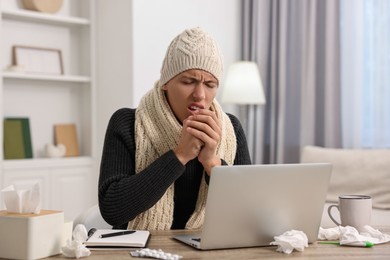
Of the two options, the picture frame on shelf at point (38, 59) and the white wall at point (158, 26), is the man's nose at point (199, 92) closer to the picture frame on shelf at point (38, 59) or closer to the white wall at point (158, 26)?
the white wall at point (158, 26)

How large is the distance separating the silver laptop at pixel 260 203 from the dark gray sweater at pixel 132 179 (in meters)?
0.27

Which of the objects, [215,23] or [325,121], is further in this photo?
[215,23]

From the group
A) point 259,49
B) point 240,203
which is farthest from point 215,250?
point 259,49

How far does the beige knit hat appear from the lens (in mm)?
1883

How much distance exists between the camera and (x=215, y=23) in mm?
4688

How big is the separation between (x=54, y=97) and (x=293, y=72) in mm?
1655

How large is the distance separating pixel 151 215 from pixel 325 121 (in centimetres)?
263

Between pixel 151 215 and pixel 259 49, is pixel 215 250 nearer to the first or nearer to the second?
pixel 151 215

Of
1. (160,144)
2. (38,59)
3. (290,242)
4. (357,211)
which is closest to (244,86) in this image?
(38,59)

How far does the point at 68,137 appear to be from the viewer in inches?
175

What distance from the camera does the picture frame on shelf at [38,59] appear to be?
4160 millimetres

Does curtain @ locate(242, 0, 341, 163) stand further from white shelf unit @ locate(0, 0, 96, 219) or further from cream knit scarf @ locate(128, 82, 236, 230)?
cream knit scarf @ locate(128, 82, 236, 230)

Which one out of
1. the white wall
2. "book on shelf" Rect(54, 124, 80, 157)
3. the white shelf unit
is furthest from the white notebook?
"book on shelf" Rect(54, 124, 80, 157)

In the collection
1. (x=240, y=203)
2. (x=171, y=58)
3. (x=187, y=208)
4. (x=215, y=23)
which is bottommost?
(x=187, y=208)
